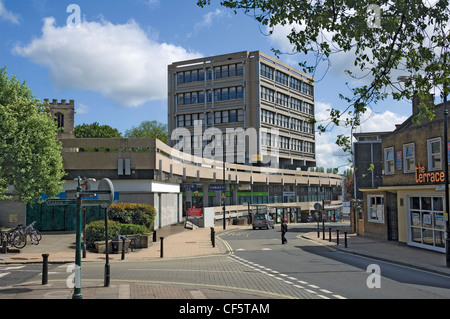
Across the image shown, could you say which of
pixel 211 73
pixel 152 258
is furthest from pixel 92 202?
pixel 211 73

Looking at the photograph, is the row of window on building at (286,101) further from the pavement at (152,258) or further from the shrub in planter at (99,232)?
the shrub in planter at (99,232)

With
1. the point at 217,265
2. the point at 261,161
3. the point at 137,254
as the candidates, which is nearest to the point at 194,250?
the point at 137,254

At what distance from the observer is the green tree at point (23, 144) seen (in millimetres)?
25641

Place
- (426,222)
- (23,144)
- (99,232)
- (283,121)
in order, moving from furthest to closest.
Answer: (283,121) → (23,144) → (99,232) → (426,222)

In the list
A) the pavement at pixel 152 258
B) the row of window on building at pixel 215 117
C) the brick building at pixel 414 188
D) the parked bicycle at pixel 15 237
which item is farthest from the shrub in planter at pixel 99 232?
the row of window on building at pixel 215 117

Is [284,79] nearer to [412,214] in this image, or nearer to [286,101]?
[286,101]

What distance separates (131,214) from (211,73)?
57.7m

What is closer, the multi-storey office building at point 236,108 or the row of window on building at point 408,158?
the row of window on building at point 408,158

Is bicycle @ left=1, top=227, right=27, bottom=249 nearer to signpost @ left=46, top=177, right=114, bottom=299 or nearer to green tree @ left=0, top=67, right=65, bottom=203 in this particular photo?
green tree @ left=0, top=67, right=65, bottom=203

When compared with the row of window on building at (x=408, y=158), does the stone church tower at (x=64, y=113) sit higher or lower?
higher

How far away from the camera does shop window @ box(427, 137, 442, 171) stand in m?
23.7

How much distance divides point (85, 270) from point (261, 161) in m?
62.4

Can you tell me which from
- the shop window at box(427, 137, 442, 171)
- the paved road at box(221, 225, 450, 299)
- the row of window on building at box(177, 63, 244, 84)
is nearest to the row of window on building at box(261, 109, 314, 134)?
the row of window on building at box(177, 63, 244, 84)

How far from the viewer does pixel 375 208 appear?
3259 cm
